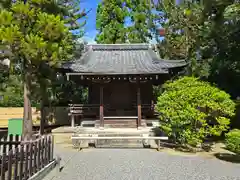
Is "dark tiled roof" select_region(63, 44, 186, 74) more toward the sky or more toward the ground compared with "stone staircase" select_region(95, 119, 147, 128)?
more toward the sky

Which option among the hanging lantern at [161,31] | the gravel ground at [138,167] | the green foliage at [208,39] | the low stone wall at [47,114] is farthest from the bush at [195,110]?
the hanging lantern at [161,31]

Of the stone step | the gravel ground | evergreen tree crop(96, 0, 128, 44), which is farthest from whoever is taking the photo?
evergreen tree crop(96, 0, 128, 44)

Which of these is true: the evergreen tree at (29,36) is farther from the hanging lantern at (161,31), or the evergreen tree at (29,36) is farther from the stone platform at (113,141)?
the hanging lantern at (161,31)

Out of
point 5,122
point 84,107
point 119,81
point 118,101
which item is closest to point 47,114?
point 5,122

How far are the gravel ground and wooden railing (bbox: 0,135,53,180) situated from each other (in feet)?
1.65

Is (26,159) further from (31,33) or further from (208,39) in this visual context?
(208,39)

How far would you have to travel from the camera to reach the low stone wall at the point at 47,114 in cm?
1942

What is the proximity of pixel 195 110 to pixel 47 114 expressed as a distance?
1383cm

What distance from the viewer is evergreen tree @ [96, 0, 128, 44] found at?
2747 centimetres

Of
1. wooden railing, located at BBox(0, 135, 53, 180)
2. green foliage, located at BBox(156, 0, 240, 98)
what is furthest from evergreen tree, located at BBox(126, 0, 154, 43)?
wooden railing, located at BBox(0, 135, 53, 180)

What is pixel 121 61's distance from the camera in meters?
15.7

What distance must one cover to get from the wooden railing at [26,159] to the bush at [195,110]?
16.5 ft

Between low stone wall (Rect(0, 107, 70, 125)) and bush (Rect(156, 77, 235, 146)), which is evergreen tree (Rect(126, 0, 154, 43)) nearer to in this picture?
low stone wall (Rect(0, 107, 70, 125))

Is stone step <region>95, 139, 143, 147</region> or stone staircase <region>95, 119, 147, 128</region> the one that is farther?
stone staircase <region>95, 119, 147, 128</region>
